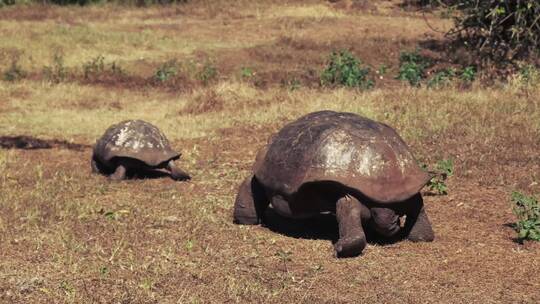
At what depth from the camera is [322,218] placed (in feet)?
24.7

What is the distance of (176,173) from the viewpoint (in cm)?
948

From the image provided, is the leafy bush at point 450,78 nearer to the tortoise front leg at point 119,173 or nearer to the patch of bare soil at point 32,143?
the patch of bare soil at point 32,143

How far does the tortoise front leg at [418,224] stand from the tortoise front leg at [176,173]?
349 centimetres

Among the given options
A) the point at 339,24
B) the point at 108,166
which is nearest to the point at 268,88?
the point at 108,166

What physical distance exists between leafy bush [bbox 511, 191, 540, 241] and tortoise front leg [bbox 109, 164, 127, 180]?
4.68 metres

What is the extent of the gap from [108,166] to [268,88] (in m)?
7.36

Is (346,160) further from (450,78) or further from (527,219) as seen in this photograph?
(450,78)

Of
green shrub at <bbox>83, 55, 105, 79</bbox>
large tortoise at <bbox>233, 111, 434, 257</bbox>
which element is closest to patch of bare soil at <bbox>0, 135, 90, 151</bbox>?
large tortoise at <bbox>233, 111, 434, 257</bbox>

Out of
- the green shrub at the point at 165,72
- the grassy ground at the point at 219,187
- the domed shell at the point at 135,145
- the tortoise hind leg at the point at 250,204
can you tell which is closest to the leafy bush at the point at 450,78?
the grassy ground at the point at 219,187

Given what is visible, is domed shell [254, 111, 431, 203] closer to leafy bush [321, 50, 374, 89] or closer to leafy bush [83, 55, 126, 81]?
leafy bush [321, 50, 374, 89]

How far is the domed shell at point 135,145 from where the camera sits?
9570 mm

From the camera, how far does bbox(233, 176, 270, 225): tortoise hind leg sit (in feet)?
24.2

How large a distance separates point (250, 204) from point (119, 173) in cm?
281

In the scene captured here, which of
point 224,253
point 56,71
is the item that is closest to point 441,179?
point 224,253
